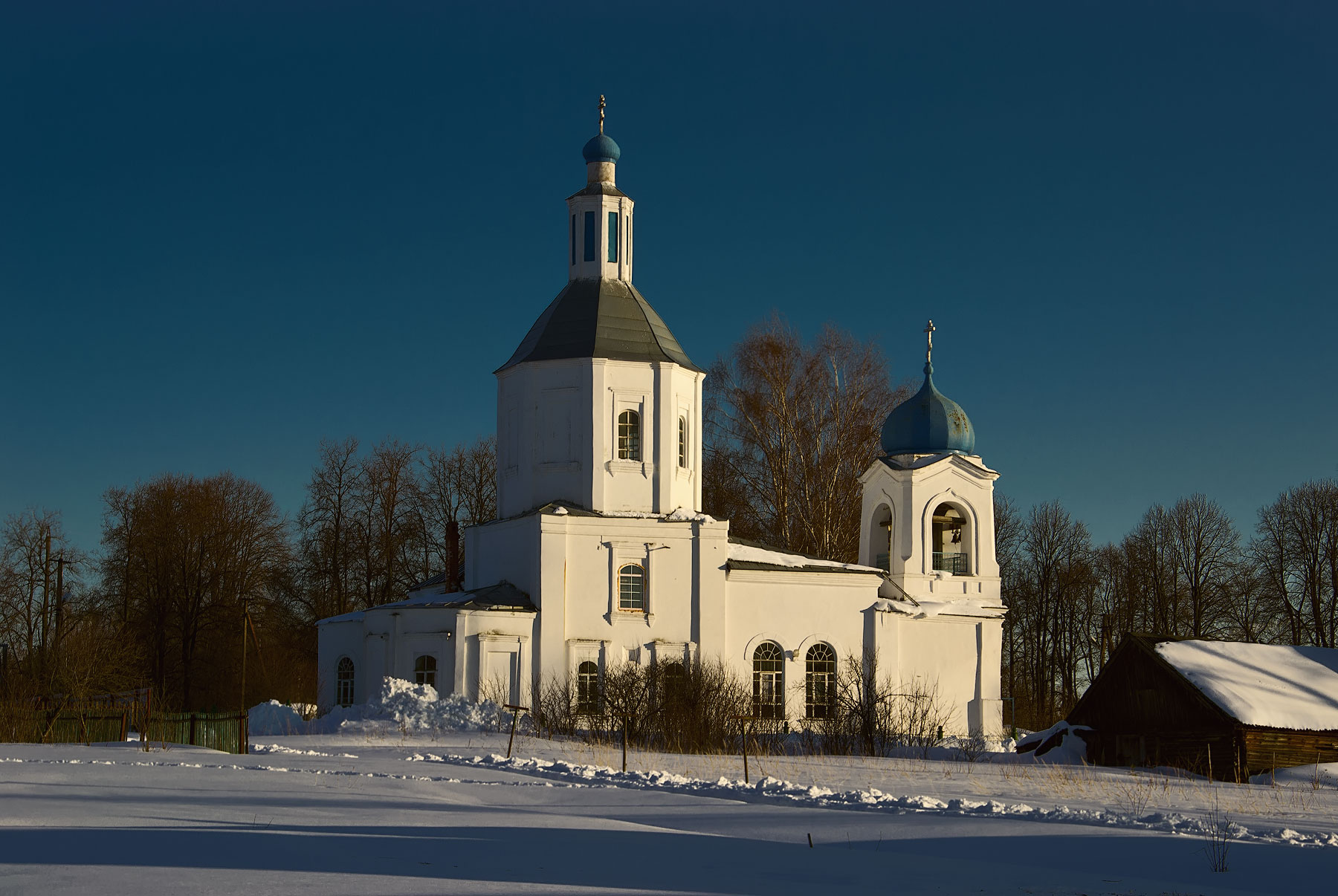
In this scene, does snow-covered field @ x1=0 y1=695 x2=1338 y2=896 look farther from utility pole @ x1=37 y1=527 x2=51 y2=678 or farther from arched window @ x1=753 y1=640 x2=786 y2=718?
utility pole @ x1=37 y1=527 x2=51 y2=678

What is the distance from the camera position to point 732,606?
32.0 meters

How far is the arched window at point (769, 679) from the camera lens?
31281mm

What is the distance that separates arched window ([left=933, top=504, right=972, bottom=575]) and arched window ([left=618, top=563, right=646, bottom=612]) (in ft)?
26.4

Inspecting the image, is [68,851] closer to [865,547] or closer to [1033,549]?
[865,547]

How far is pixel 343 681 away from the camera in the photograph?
31.6 meters

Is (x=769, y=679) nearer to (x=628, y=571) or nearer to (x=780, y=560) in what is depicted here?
(x=780, y=560)

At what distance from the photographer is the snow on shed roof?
2394 cm

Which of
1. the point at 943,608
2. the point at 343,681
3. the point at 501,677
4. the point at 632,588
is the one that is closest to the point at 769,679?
the point at 632,588

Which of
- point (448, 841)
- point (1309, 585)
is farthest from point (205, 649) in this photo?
point (448, 841)

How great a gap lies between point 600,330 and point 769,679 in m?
8.36

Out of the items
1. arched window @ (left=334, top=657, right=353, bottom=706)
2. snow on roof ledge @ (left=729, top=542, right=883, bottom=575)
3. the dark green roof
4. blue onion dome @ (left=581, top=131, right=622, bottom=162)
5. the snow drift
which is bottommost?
the snow drift

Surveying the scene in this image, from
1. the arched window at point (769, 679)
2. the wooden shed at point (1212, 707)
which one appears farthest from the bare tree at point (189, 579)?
the wooden shed at point (1212, 707)

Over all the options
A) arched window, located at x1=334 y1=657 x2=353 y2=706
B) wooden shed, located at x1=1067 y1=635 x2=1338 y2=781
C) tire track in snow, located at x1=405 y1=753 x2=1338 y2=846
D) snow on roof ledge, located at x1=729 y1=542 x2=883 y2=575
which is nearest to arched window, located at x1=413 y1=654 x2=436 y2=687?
arched window, located at x1=334 y1=657 x2=353 y2=706

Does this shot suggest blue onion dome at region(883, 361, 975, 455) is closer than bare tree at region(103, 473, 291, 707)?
Yes
